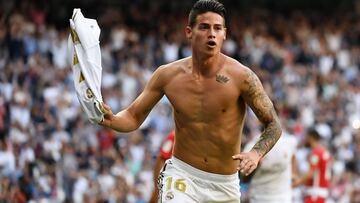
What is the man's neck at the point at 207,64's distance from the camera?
8.28 m

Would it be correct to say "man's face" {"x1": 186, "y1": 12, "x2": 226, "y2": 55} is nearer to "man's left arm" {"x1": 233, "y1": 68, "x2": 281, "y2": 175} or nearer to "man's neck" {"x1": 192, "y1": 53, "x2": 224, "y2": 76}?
"man's neck" {"x1": 192, "y1": 53, "x2": 224, "y2": 76}

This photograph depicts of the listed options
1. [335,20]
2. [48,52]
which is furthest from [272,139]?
[335,20]

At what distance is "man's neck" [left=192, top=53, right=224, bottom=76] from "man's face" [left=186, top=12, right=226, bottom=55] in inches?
3.9

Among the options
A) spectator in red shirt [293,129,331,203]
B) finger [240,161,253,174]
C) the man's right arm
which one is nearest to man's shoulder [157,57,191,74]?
the man's right arm

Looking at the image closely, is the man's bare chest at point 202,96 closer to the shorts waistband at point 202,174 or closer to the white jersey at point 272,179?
the shorts waistband at point 202,174

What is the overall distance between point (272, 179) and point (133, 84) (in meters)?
8.65

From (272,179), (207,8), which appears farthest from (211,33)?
(272,179)

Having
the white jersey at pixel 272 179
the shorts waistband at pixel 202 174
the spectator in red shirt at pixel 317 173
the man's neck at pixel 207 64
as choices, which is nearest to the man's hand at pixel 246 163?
the shorts waistband at pixel 202 174

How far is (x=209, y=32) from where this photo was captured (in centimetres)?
811

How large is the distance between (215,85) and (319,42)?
18.3 m

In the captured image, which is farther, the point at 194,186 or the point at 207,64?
the point at 207,64

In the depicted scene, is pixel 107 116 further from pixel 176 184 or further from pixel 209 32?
pixel 209 32

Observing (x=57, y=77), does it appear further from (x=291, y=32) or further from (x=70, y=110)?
(x=291, y=32)

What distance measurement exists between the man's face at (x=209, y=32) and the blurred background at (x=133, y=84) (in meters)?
6.72
